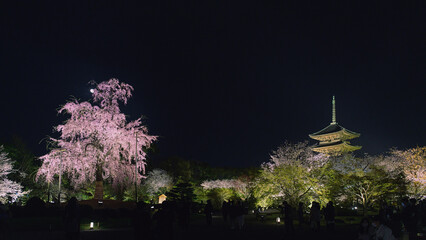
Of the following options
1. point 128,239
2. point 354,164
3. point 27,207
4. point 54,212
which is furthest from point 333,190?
point 27,207

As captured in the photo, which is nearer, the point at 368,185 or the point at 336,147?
the point at 368,185

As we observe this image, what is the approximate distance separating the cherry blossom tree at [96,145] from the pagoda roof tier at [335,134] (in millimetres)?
52650

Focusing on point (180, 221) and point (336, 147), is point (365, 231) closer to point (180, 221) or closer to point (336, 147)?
point (180, 221)

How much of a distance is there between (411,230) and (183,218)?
902 cm

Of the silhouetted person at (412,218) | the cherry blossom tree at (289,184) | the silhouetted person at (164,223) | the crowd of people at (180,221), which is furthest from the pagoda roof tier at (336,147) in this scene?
the silhouetted person at (164,223)

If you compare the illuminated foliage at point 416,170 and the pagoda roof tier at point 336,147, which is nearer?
the illuminated foliage at point 416,170

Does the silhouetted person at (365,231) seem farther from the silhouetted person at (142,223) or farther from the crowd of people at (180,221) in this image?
the silhouetted person at (142,223)

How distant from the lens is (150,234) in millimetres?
8320

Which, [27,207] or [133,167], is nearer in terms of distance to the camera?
[27,207]

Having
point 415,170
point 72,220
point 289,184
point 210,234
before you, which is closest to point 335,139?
point 415,170

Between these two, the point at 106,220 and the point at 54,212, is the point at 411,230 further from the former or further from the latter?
the point at 54,212

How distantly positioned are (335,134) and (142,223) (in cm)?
7229

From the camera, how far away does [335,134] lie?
→ 75250 millimetres

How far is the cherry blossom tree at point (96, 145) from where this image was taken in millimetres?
31703
